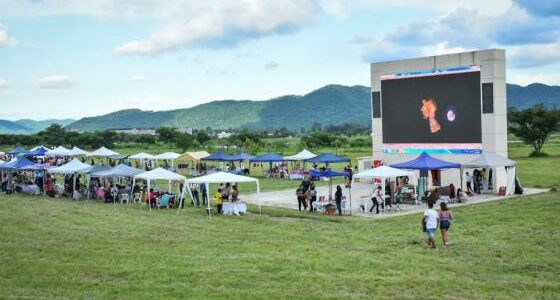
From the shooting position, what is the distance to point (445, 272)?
1308cm

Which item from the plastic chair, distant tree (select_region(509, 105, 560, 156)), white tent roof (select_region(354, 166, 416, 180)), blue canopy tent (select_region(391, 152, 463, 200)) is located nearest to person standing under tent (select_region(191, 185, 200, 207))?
the plastic chair

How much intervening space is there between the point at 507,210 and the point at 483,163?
20.5 ft

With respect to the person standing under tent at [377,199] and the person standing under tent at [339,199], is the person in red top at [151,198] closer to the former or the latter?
the person standing under tent at [339,199]

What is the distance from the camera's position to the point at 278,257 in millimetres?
14945

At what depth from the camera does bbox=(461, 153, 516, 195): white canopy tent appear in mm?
29109

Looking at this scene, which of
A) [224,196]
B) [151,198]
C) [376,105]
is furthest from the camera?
[376,105]

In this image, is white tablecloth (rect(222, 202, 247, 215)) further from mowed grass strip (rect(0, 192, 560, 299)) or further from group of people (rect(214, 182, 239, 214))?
mowed grass strip (rect(0, 192, 560, 299))

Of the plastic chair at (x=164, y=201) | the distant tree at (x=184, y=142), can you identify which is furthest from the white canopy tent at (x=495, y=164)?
the distant tree at (x=184, y=142)

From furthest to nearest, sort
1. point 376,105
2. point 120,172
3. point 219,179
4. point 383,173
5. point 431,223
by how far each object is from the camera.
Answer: point 376,105
point 120,172
point 383,173
point 219,179
point 431,223

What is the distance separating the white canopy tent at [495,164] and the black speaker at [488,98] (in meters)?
2.61

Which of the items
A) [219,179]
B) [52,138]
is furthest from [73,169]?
[52,138]

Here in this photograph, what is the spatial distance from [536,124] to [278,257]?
59647 millimetres

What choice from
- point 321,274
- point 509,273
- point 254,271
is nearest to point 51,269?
point 254,271

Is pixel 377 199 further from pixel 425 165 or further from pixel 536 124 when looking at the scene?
pixel 536 124
